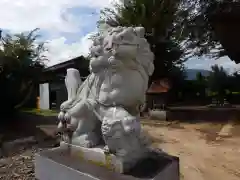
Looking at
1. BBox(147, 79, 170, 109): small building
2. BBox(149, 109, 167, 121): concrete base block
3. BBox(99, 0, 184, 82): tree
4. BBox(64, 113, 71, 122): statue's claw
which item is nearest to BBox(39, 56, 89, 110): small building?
BBox(99, 0, 184, 82): tree

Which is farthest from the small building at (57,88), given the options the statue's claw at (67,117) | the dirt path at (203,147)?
the statue's claw at (67,117)

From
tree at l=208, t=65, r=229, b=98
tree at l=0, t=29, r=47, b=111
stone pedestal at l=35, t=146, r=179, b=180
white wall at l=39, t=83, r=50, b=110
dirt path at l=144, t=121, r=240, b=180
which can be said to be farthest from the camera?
tree at l=208, t=65, r=229, b=98

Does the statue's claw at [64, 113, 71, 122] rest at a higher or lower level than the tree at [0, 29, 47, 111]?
lower

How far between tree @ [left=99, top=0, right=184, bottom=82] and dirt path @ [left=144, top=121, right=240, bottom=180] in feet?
12.7

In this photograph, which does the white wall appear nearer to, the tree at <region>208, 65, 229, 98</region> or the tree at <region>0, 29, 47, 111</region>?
the tree at <region>0, 29, 47, 111</region>

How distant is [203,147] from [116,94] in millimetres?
3738

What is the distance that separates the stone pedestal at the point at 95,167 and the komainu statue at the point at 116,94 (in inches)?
5.3

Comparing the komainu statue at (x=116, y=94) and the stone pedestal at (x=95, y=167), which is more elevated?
the komainu statue at (x=116, y=94)

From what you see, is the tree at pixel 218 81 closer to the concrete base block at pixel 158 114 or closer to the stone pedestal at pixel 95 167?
the concrete base block at pixel 158 114

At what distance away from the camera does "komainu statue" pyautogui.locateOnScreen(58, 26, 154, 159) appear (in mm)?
1952

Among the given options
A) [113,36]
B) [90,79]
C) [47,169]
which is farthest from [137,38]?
[47,169]

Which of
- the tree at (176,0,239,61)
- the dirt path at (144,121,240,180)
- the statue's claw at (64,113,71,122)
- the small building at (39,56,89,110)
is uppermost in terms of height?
the tree at (176,0,239,61)

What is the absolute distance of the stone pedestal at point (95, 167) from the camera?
1.94m

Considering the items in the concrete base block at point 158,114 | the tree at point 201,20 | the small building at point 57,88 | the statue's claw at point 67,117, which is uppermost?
the tree at point 201,20
